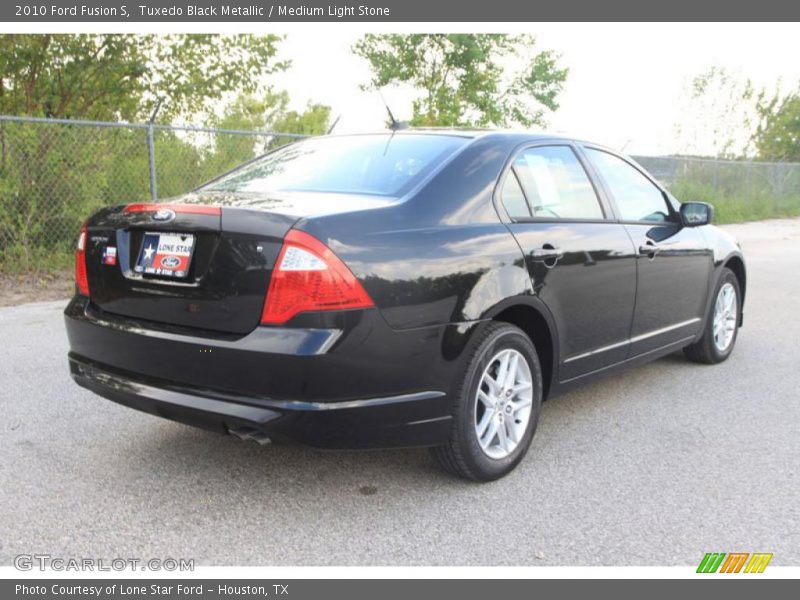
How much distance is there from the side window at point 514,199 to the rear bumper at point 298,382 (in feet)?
2.69

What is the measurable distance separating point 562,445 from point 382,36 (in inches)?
853

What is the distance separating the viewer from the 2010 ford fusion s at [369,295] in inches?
109

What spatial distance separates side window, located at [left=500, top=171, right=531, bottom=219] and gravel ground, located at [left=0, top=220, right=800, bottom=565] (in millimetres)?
1180

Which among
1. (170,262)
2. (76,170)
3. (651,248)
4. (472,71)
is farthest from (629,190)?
(472,71)

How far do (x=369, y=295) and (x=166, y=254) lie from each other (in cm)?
85

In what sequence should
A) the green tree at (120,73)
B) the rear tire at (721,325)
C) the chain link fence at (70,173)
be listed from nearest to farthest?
the rear tire at (721,325) < the chain link fence at (70,173) < the green tree at (120,73)

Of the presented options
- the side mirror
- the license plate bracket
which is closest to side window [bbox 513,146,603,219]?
the side mirror

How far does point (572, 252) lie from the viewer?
12.4ft

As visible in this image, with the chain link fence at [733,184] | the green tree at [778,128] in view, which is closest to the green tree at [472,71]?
the chain link fence at [733,184]

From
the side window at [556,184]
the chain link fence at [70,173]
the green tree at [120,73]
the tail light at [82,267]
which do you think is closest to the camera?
the tail light at [82,267]

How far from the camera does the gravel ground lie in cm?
280

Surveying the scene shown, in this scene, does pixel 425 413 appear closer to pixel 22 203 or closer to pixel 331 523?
pixel 331 523

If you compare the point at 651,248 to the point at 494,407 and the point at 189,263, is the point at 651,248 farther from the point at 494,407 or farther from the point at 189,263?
the point at 189,263

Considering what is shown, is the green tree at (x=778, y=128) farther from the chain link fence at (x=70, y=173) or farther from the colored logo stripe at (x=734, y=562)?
the colored logo stripe at (x=734, y=562)
